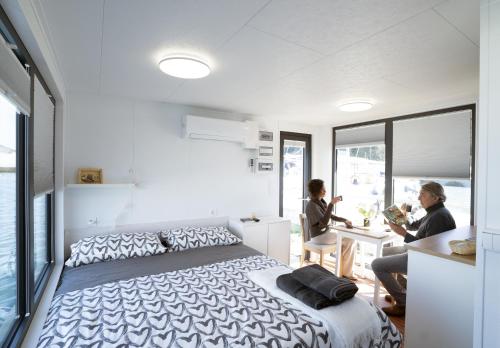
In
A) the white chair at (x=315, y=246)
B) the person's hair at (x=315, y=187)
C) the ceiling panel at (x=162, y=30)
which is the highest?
the ceiling panel at (x=162, y=30)

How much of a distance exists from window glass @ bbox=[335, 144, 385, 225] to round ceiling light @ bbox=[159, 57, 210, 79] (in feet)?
8.86

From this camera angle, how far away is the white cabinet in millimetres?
3523

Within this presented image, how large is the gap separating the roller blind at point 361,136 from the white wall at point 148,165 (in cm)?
164

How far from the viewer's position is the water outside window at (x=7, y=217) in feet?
4.31

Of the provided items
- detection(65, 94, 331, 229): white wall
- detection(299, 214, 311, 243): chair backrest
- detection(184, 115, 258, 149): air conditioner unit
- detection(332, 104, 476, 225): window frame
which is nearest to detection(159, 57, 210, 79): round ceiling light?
detection(184, 115, 258, 149): air conditioner unit

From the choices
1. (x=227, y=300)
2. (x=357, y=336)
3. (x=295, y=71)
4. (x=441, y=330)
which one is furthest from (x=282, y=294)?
(x=295, y=71)

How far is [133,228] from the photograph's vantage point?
3.15 metres

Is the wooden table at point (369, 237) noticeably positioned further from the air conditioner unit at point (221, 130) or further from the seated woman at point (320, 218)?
the air conditioner unit at point (221, 130)

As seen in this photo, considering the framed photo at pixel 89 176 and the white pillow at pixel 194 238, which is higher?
the framed photo at pixel 89 176

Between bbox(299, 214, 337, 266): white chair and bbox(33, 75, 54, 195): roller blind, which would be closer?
bbox(33, 75, 54, 195): roller blind

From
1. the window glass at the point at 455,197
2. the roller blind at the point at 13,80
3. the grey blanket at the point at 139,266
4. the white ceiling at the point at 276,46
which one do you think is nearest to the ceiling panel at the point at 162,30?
the white ceiling at the point at 276,46

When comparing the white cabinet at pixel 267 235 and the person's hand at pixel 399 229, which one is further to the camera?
the white cabinet at pixel 267 235

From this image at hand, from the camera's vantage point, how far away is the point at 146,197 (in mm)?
3242

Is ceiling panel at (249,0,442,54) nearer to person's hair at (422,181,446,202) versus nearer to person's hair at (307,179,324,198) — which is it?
person's hair at (422,181,446,202)
